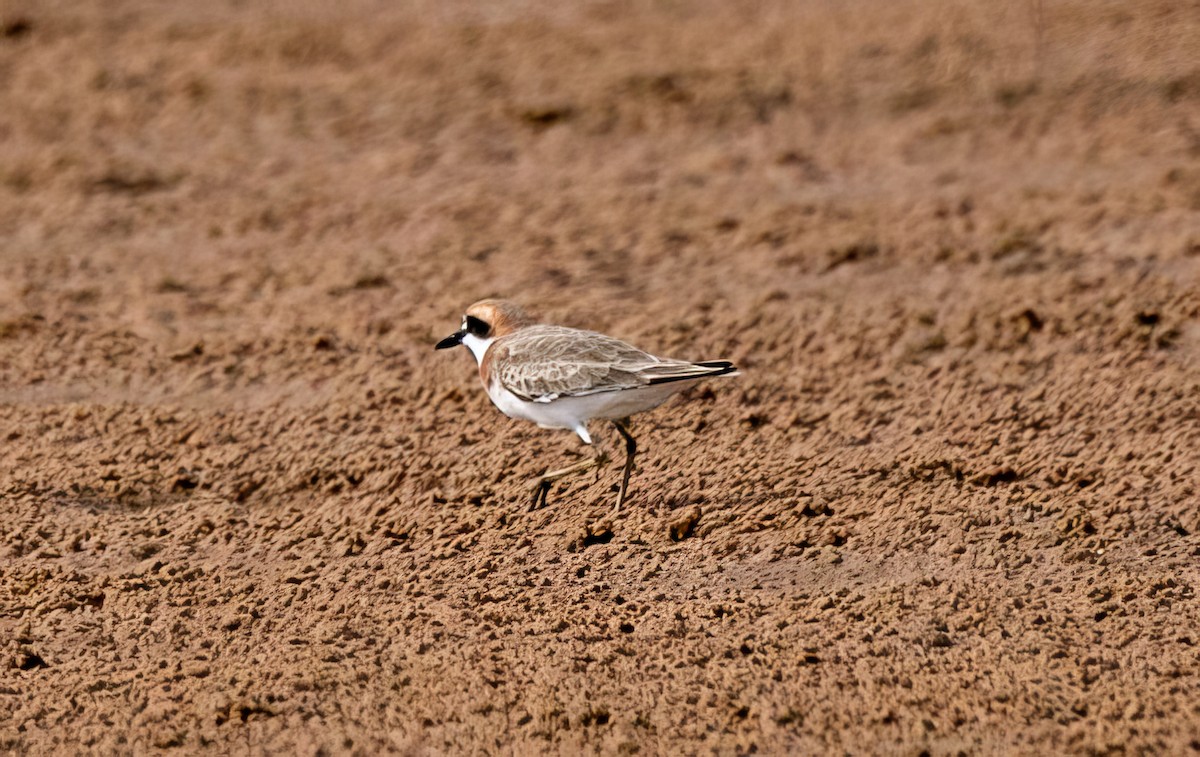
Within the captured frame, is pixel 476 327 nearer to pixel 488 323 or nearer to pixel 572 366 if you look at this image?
pixel 488 323

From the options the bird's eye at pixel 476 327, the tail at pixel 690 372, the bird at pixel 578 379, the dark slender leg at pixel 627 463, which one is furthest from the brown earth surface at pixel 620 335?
the tail at pixel 690 372

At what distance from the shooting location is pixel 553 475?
533 centimetres

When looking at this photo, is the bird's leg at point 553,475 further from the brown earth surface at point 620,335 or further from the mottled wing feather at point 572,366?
the mottled wing feather at point 572,366

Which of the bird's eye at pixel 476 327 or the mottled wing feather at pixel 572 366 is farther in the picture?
the bird's eye at pixel 476 327

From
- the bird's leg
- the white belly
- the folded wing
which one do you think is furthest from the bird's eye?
the bird's leg

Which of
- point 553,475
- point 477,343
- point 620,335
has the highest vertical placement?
point 477,343

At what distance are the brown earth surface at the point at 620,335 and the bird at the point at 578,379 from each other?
0.35 metres

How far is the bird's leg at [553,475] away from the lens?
5.32 metres

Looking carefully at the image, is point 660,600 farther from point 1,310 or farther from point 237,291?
point 1,310

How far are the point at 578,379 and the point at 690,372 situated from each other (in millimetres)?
417

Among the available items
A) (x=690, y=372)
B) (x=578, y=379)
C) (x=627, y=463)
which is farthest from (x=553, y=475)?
(x=690, y=372)

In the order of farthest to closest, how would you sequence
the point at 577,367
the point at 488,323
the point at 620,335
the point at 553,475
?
the point at 620,335, the point at 488,323, the point at 553,475, the point at 577,367

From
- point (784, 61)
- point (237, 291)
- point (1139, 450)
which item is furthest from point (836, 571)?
point (784, 61)

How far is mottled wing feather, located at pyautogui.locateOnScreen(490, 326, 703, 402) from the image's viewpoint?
5059 millimetres
